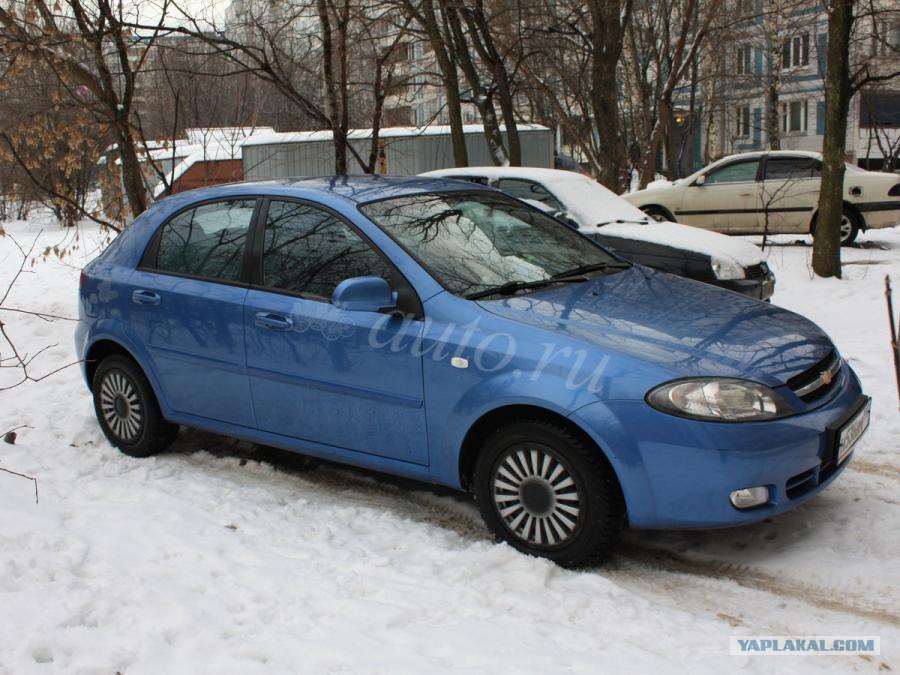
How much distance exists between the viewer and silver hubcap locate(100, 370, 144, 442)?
5.45m

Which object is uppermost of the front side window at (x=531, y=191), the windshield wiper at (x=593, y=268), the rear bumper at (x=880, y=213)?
the front side window at (x=531, y=191)

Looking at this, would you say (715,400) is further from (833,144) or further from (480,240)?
(833,144)

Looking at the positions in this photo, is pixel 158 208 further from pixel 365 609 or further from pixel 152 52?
pixel 152 52

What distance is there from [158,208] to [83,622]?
2.93 m

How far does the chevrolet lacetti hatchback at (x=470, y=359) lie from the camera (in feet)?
11.7

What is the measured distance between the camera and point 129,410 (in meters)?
5.48

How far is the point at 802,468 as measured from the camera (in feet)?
11.9

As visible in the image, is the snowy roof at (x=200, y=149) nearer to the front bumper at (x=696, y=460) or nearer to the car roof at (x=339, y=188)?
the car roof at (x=339, y=188)

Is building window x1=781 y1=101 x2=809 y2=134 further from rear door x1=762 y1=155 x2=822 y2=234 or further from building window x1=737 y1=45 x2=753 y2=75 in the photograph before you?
rear door x1=762 y1=155 x2=822 y2=234

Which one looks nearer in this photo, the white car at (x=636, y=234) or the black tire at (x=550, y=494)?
the black tire at (x=550, y=494)

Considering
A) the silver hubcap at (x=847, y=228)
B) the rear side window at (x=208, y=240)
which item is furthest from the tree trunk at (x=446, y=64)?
the rear side window at (x=208, y=240)

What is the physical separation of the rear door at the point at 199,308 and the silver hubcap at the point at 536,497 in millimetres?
1605

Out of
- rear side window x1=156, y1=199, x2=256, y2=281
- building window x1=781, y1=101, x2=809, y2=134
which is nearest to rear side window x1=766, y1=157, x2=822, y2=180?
rear side window x1=156, y1=199, x2=256, y2=281

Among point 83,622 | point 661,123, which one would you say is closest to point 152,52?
point 83,622
